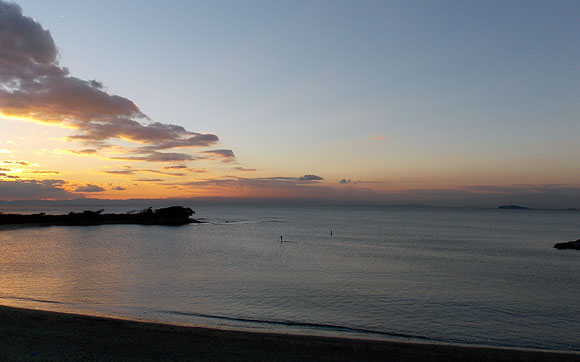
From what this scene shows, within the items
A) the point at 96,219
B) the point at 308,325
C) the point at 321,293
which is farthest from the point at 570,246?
the point at 96,219

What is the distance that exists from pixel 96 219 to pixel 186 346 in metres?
124

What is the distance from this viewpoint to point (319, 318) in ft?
69.4

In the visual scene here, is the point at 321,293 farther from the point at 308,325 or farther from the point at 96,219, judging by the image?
the point at 96,219

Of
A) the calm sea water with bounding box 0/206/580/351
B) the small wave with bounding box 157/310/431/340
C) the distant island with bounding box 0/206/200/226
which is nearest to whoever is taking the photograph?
the small wave with bounding box 157/310/431/340

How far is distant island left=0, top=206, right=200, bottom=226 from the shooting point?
112 meters

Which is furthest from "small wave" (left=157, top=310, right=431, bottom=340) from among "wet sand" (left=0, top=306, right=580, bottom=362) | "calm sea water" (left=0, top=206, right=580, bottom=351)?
"wet sand" (left=0, top=306, right=580, bottom=362)

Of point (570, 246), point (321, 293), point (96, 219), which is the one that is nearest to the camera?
point (321, 293)

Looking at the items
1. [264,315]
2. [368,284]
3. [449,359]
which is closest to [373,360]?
[449,359]

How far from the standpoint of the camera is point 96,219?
123250mm

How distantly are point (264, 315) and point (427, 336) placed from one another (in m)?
8.82

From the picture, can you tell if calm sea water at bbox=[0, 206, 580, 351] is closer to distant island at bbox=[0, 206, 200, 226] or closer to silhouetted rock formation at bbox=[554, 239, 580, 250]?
silhouetted rock formation at bbox=[554, 239, 580, 250]

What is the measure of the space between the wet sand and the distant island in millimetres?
112308

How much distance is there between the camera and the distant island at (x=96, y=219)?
4405 inches

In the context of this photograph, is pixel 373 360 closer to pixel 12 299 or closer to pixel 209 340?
pixel 209 340
